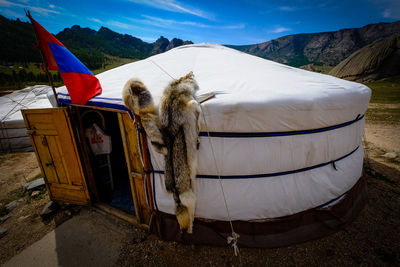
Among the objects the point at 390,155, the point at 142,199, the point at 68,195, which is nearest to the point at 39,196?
the point at 68,195

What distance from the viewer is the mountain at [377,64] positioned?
19.6 metres

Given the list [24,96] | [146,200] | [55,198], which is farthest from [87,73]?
[24,96]

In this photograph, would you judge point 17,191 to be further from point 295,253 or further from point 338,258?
point 338,258

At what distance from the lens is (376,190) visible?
2.81m

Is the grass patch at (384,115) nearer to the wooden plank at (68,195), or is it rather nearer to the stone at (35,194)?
the wooden plank at (68,195)

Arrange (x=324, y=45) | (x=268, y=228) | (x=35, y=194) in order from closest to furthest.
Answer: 1. (x=268, y=228)
2. (x=35, y=194)
3. (x=324, y=45)

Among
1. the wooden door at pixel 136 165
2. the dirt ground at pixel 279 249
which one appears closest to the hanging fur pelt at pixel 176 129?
the wooden door at pixel 136 165

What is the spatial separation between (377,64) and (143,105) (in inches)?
1181

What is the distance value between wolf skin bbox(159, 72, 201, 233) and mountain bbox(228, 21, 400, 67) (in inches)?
2946

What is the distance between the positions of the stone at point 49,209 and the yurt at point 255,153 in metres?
0.98

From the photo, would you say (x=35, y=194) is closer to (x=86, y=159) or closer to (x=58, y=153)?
(x=58, y=153)

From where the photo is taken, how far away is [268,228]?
Result: 196 cm

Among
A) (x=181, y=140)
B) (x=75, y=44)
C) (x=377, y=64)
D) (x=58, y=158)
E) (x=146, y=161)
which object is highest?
(x=75, y=44)

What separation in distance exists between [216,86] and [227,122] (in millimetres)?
461
